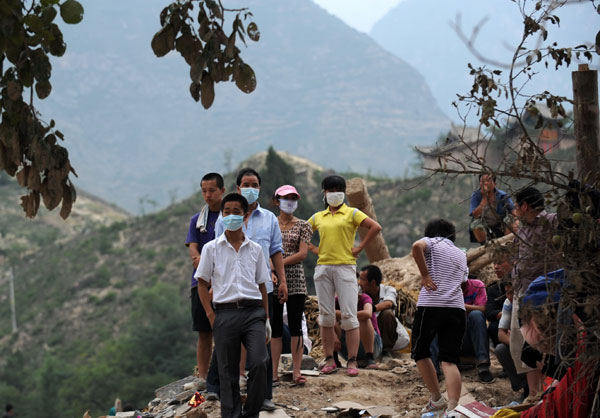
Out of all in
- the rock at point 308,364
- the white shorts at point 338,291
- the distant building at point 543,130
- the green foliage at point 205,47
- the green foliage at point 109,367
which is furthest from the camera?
the green foliage at point 109,367

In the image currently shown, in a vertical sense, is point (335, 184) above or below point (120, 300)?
above

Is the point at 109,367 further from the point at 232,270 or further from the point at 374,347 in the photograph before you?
the point at 232,270

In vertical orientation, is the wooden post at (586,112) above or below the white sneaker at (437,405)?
above

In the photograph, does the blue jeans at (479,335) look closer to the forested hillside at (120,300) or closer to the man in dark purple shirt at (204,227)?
the man in dark purple shirt at (204,227)

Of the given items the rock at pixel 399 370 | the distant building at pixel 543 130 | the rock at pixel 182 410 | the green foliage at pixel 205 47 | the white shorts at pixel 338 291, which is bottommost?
the rock at pixel 182 410

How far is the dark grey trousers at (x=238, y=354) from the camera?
5.67m

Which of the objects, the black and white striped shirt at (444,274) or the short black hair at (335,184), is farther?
the short black hair at (335,184)

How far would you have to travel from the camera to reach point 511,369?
6.84 metres

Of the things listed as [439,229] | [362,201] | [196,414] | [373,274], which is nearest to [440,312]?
[439,229]

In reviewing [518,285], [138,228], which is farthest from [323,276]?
[138,228]

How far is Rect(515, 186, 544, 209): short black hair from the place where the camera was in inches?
202

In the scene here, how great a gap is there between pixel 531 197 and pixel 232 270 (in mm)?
2126

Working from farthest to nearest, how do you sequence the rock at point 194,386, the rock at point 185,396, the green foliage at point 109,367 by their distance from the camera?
the green foliage at point 109,367 → the rock at point 194,386 → the rock at point 185,396

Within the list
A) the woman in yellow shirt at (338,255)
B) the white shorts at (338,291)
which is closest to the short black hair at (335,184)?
the woman in yellow shirt at (338,255)
